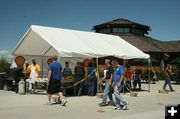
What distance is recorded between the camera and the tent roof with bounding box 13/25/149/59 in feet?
53.8

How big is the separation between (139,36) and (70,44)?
114ft

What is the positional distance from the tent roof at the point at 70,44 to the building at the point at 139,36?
83.3ft

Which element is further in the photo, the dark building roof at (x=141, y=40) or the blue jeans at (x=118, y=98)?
the dark building roof at (x=141, y=40)

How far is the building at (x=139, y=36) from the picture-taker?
46250 millimetres

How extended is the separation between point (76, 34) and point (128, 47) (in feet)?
11.2

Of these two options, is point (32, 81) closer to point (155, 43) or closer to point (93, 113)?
point (93, 113)

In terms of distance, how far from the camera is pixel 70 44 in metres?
17.1

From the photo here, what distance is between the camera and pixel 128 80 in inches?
785

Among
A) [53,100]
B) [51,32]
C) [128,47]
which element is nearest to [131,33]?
[128,47]

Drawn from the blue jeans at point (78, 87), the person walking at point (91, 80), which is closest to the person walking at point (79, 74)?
the blue jeans at point (78, 87)

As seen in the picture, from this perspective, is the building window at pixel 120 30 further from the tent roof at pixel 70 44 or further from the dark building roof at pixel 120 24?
the tent roof at pixel 70 44

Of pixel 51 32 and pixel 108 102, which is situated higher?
pixel 51 32

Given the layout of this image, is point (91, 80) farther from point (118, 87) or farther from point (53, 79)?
point (118, 87)

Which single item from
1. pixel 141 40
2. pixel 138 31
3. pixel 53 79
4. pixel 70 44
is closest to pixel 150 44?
pixel 141 40
